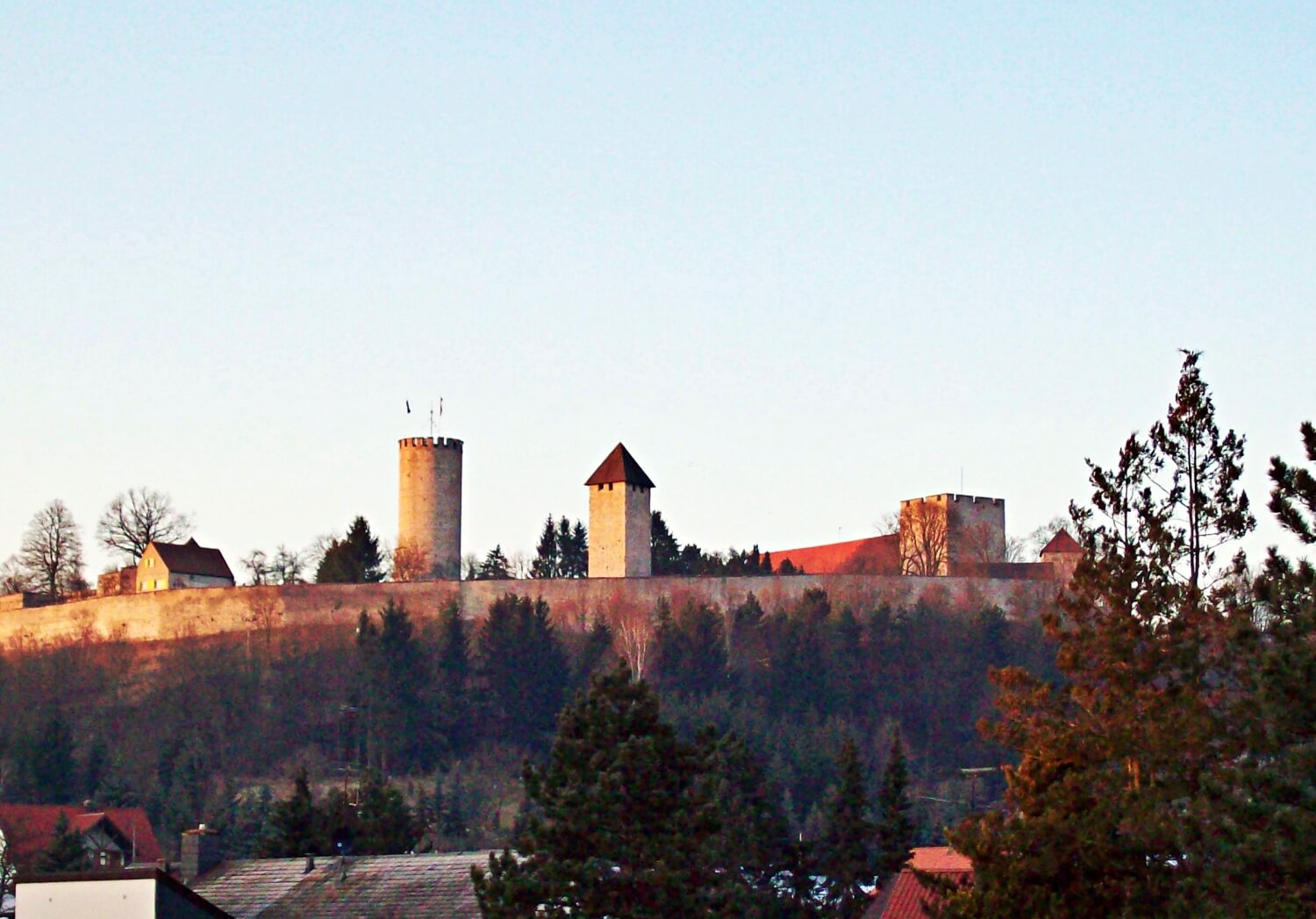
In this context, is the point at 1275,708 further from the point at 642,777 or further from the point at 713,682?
the point at 713,682

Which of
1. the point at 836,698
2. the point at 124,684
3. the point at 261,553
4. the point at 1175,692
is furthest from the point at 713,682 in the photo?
the point at 1175,692

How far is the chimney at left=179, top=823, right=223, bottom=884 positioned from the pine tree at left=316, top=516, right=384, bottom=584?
45812 millimetres

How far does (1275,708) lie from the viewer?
54.7ft

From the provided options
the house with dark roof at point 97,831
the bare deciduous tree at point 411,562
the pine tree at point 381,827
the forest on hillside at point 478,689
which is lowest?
the house with dark roof at point 97,831

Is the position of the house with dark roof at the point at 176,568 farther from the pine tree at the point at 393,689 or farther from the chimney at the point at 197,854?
the chimney at the point at 197,854

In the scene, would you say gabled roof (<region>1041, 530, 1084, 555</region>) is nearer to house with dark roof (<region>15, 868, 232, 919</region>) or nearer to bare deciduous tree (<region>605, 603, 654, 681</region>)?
bare deciduous tree (<region>605, 603, 654, 681</region>)

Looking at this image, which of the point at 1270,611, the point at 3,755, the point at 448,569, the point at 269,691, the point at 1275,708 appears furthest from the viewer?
the point at 448,569

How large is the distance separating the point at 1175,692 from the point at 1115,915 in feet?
5.93

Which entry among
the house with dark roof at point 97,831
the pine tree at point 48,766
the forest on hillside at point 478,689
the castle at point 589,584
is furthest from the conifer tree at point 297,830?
the castle at point 589,584

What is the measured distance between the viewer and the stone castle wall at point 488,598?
230 feet

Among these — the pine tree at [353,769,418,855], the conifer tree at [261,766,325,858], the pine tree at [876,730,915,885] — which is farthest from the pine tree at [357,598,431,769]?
the pine tree at [876,730,915,885]

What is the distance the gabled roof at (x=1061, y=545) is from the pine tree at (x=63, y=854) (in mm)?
44597

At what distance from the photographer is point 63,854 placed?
3634 centimetres

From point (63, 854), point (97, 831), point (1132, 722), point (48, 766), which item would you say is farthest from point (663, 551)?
point (1132, 722)
